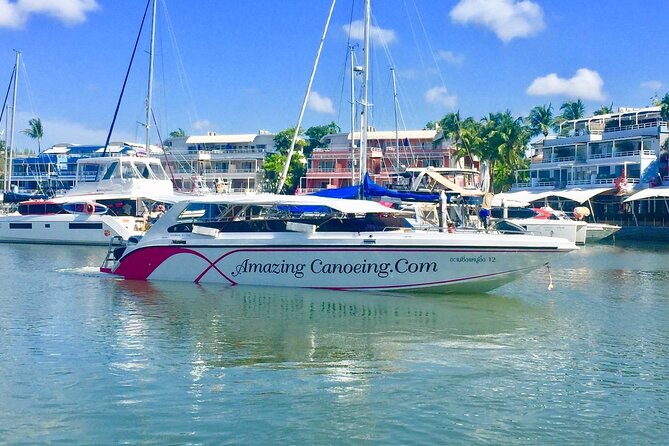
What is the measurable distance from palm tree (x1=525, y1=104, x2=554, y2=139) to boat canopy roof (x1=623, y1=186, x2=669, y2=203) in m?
26.6

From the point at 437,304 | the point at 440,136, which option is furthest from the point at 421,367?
the point at 440,136

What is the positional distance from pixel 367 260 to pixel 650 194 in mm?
39628

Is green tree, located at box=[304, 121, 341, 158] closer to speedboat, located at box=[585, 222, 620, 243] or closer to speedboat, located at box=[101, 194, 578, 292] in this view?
speedboat, located at box=[585, 222, 620, 243]

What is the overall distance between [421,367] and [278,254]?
7633 millimetres

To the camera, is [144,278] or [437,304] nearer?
[437,304]

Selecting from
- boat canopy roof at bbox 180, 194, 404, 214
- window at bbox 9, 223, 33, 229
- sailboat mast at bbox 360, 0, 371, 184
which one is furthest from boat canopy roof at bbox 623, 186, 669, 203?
window at bbox 9, 223, 33, 229

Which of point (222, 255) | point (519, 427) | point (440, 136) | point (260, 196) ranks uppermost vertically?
point (440, 136)

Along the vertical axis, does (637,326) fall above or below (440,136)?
below

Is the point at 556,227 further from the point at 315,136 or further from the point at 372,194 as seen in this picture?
the point at 315,136

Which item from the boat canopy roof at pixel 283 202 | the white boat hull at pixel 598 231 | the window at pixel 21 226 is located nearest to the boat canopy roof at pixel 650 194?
the white boat hull at pixel 598 231

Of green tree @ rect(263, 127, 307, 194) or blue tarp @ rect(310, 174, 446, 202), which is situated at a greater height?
green tree @ rect(263, 127, 307, 194)

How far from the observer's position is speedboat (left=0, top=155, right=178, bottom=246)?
36594 mm

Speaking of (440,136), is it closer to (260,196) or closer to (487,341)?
(260,196)

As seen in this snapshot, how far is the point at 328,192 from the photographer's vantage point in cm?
2414
